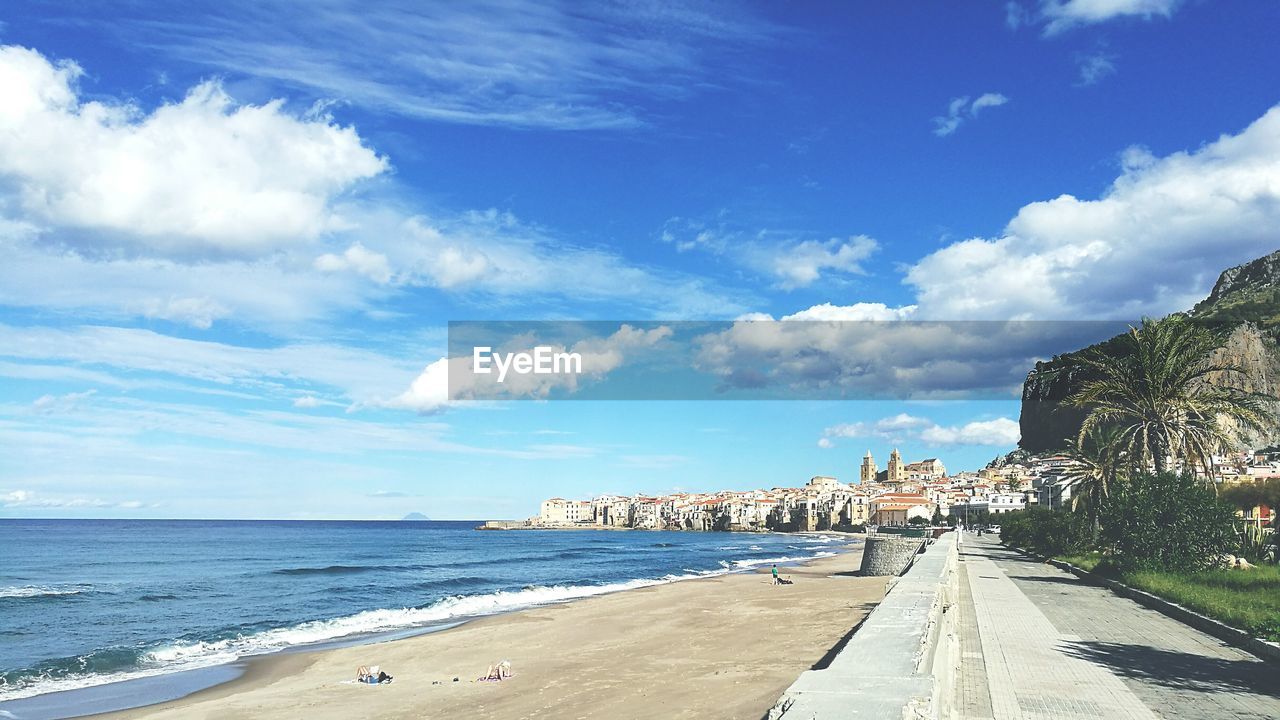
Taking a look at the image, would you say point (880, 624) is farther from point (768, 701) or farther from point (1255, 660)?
point (1255, 660)

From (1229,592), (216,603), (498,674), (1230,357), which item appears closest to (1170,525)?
(1229,592)

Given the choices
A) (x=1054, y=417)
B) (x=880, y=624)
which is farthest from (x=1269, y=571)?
(x=1054, y=417)

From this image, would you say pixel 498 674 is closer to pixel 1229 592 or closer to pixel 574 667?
pixel 574 667

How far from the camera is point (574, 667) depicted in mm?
20641

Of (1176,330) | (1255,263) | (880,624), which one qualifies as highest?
(1255,263)

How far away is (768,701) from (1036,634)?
6.35 meters

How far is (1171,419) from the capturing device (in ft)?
103

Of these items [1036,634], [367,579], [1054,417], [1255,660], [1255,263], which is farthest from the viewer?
[1255,263]

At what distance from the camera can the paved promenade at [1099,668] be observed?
1091 centimetres

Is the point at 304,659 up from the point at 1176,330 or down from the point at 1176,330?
down

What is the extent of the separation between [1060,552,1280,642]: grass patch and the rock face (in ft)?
209

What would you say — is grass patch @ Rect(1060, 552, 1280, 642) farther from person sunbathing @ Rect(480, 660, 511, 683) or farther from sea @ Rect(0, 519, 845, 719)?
sea @ Rect(0, 519, 845, 719)

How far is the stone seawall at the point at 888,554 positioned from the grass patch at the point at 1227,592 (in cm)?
1261

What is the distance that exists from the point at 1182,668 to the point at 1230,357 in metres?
126
